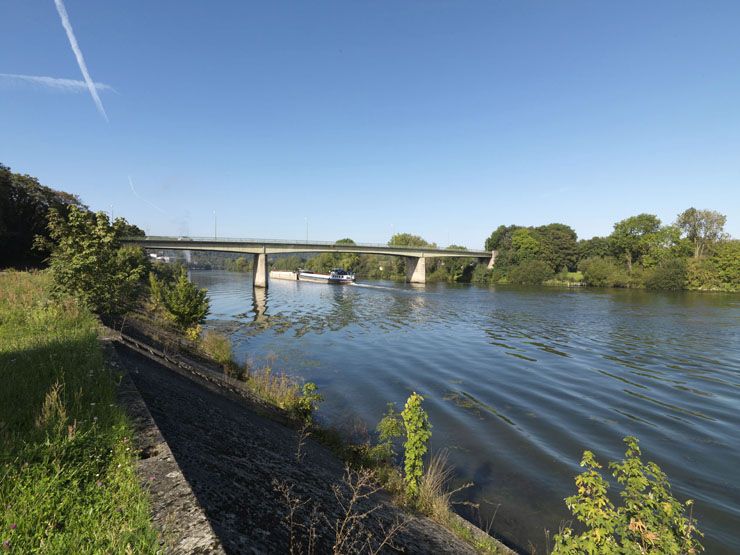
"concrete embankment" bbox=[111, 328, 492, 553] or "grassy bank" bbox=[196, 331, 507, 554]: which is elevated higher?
"concrete embankment" bbox=[111, 328, 492, 553]

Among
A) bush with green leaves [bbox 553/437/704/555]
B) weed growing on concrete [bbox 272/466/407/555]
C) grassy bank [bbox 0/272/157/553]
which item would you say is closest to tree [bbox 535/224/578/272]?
bush with green leaves [bbox 553/437/704/555]

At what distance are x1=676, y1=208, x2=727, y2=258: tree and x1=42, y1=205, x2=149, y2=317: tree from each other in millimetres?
118508

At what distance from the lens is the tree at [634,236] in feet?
335

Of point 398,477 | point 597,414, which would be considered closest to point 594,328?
point 597,414

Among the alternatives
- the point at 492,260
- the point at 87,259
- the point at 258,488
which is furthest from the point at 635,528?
the point at 492,260

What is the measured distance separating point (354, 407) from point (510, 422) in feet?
18.3

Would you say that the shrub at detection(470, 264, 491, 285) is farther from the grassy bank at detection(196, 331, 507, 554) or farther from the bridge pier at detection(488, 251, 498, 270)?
the grassy bank at detection(196, 331, 507, 554)

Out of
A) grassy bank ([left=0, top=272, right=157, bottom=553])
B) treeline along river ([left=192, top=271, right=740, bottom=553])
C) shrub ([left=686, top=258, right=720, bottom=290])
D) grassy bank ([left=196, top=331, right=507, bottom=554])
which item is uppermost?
shrub ([left=686, top=258, right=720, bottom=290])

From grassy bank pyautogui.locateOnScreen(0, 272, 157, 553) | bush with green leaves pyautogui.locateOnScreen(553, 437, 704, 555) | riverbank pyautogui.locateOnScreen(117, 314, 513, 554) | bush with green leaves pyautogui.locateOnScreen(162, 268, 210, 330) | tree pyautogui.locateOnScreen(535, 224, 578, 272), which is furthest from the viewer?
tree pyautogui.locateOnScreen(535, 224, 578, 272)

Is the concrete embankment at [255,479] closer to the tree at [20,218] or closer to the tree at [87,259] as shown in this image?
the tree at [87,259]

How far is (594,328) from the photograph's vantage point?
3275 centimetres

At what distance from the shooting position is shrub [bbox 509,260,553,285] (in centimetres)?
10081

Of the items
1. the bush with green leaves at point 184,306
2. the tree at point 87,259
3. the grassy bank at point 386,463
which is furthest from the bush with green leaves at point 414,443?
the bush with green leaves at point 184,306

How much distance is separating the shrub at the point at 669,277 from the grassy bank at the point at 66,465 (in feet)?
335
